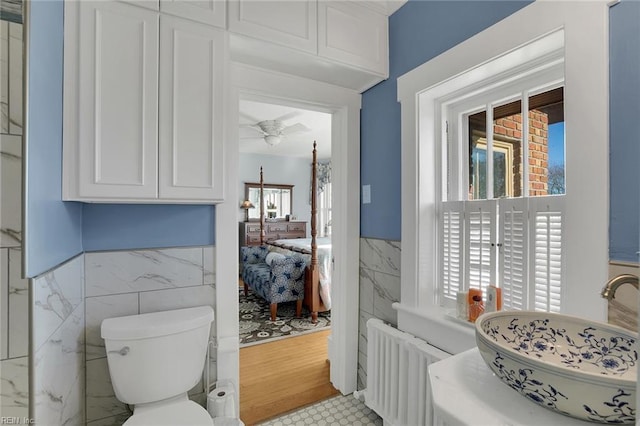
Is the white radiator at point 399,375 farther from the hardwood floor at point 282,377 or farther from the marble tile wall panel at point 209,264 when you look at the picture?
the marble tile wall panel at point 209,264

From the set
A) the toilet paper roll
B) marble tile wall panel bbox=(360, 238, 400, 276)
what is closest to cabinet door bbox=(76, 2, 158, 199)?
the toilet paper roll

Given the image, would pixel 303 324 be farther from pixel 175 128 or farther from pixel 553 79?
pixel 553 79

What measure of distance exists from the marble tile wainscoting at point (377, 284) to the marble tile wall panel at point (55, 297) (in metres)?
1.56

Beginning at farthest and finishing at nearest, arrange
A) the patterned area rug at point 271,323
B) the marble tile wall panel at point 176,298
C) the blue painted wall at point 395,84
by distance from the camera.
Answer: the patterned area rug at point 271,323 → the marble tile wall panel at point 176,298 → the blue painted wall at point 395,84

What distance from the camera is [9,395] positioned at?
86 centimetres

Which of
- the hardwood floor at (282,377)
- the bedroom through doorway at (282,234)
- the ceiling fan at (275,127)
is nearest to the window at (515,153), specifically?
the bedroom through doorway at (282,234)

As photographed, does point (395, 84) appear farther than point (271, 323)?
No

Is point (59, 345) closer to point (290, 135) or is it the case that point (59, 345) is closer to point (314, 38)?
point (314, 38)

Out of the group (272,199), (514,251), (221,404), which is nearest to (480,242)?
(514,251)

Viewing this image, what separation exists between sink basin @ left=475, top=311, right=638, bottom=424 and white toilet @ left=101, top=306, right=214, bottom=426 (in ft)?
3.87

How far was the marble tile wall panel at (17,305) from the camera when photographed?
85 centimetres

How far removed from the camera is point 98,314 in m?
1.45

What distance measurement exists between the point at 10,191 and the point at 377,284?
1762 mm

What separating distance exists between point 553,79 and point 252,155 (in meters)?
5.62
